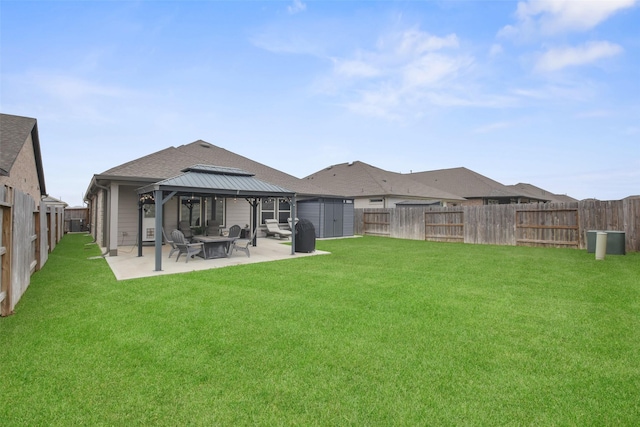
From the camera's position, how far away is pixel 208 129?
2020cm

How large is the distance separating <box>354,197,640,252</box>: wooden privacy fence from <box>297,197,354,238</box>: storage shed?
2.32 metres

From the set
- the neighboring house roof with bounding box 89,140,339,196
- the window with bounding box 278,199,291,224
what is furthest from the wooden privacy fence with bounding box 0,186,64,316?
the window with bounding box 278,199,291,224

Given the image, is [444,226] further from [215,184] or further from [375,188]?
[215,184]

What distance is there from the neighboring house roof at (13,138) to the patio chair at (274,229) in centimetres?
1002

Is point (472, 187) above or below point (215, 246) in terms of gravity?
above

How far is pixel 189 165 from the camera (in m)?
15.0

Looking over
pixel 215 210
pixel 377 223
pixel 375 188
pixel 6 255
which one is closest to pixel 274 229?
pixel 215 210

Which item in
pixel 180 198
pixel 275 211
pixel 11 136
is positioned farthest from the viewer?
pixel 275 211

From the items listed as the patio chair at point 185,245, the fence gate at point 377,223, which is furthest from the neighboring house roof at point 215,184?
the fence gate at point 377,223

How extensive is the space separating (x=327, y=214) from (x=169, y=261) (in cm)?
994

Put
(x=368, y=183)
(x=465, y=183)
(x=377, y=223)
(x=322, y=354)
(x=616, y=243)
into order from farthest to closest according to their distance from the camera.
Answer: (x=465, y=183) < (x=368, y=183) < (x=377, y=223) < (x=616, y=243) < (x=322, y=354)

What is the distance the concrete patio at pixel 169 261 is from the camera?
7.98 metres

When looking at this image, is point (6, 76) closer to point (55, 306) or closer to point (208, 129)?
point (208, 129)

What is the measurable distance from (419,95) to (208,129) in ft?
43.2
